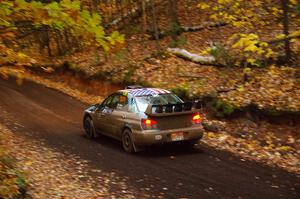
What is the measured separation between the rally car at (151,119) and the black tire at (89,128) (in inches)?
50.3

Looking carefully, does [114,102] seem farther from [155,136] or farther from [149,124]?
[155,136]

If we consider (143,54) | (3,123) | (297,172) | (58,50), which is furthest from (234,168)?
(58,50)

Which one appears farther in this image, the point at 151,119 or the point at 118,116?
the point at 118,116

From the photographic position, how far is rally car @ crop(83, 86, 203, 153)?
10.7m

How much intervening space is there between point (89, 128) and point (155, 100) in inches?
128

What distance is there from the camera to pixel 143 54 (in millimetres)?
22469

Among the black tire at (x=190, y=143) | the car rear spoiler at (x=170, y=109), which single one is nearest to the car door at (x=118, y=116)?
the car rear spoiler at (x=170, y=109)

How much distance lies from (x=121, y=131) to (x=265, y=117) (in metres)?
4.84

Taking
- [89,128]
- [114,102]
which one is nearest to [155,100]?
[114,102]

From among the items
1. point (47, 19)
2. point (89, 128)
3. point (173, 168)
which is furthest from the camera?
point (89, 128)

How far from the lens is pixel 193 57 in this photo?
19016mm

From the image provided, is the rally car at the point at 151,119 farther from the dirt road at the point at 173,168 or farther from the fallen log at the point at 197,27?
the fallen log at the point at 197,27

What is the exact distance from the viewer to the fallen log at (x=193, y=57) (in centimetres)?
1797

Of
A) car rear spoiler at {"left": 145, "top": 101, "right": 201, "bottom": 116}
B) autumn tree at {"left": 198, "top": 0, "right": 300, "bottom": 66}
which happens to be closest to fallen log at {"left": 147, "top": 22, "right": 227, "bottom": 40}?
autumn tree at {"left": 198, "top": 0, "right": 300, "bottom": 66}
